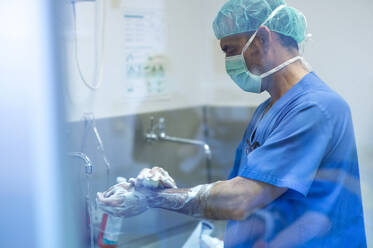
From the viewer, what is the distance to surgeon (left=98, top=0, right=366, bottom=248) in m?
0.89

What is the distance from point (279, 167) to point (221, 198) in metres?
0.15

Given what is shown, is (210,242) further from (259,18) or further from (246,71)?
(259,18)

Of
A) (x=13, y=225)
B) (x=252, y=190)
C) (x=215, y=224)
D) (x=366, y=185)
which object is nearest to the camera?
(x=13, y=225)

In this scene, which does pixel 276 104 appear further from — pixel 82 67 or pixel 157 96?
pixel 157 96

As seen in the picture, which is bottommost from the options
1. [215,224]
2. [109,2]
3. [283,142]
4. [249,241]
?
[215,224]

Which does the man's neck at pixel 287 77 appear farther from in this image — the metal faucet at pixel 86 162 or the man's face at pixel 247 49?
the metal faucet at pixel 86 162

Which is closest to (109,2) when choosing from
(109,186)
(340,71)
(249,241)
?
(109,186)

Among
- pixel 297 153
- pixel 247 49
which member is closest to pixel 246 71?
pixel 247 49

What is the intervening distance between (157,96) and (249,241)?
859mm

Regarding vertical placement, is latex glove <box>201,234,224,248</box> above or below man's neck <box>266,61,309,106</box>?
below

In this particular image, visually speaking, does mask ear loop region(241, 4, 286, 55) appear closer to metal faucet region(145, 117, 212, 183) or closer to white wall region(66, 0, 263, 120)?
white wall region(66, 0, 263, 120)

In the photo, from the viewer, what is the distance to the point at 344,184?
974 mm

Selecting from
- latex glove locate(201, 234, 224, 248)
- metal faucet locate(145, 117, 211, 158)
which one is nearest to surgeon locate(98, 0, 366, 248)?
latex glove locate(201, 234, 224, 248)

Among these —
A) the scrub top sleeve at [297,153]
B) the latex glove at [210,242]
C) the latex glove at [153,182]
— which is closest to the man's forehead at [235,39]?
the scrub top sleeve at [297,153]
